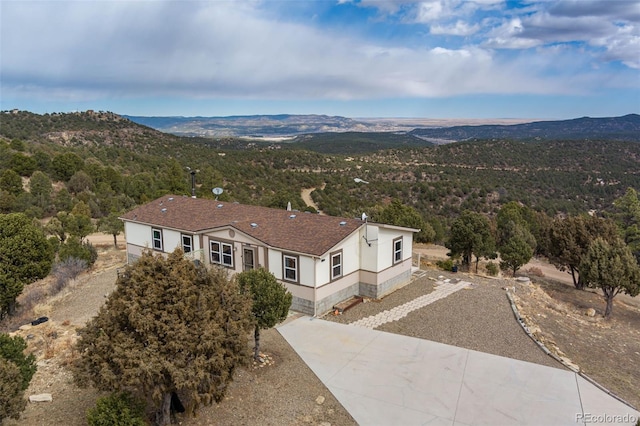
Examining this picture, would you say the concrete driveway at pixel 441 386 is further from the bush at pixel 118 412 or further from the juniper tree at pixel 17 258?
the juniper tree at pixel 17 258

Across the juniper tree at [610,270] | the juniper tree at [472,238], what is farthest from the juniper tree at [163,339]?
the juniper tree at [472,238]

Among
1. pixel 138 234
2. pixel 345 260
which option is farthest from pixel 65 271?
pixel 345 260

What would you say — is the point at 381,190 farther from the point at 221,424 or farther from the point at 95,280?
the point at 221,424

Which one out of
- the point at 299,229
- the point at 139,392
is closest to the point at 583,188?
the point at 299,229

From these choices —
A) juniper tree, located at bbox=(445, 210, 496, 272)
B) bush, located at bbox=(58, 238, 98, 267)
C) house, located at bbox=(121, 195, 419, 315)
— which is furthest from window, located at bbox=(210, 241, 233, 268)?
juniper tree, located at bbox=(445, 210, 496, 272)

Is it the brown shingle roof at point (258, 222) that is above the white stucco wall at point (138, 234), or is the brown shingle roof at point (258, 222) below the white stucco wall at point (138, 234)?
above

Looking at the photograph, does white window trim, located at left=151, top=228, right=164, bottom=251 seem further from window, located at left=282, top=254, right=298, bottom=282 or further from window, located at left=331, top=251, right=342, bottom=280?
window, located at left=331, top=251, right=342, bottom=280
